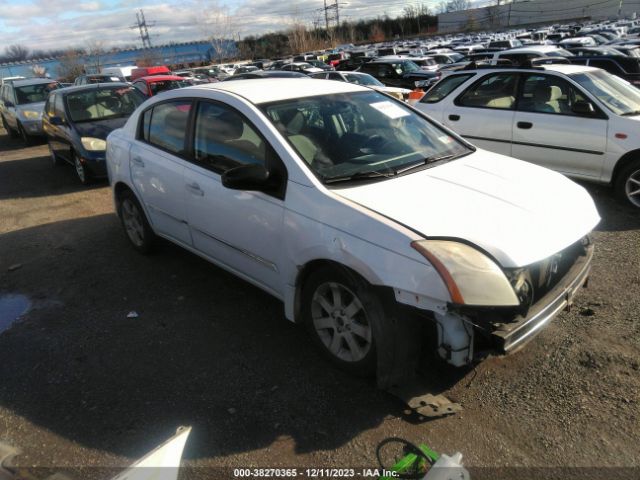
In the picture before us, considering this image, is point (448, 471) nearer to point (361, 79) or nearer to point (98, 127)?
point (98, 127)

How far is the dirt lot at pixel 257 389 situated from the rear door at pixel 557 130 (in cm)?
173

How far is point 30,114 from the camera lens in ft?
41.9

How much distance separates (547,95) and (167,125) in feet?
Result: 15.6

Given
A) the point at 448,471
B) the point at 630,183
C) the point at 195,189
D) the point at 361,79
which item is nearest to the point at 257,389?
the point at 448,471

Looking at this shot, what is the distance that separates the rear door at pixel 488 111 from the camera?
6.58 m

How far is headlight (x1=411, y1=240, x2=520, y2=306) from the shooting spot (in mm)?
2316

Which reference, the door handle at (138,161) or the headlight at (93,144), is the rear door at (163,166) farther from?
the headlight at (93,144)

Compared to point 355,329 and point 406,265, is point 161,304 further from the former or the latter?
Answer: point 406,265

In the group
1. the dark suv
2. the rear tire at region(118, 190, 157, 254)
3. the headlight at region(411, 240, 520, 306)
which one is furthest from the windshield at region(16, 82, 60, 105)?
the headlight at region(411, 240, 520, 306)

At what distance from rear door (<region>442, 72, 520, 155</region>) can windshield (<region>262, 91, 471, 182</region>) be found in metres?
3.09

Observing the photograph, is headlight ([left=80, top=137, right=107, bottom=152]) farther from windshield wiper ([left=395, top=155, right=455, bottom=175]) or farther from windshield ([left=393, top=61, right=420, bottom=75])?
windshield ([left=393, top=61, right=420, bottom=75])

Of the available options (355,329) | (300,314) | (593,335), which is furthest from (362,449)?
(593,335)

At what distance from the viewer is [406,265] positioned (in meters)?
2.44

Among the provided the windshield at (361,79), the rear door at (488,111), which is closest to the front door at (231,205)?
the rear door at (488,111)
